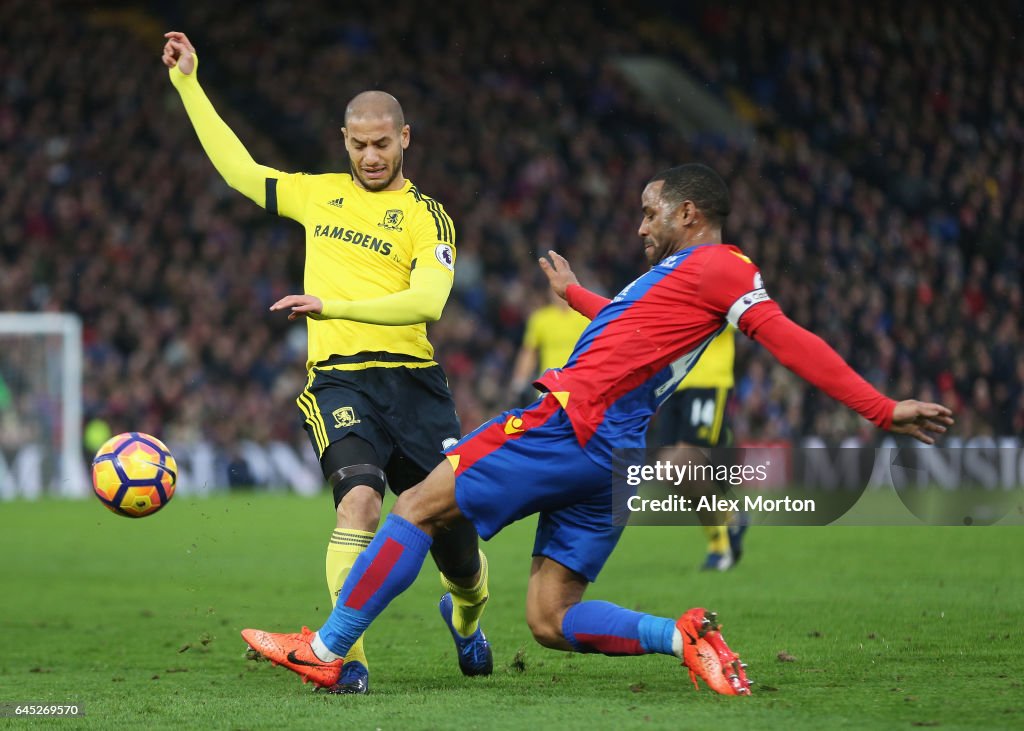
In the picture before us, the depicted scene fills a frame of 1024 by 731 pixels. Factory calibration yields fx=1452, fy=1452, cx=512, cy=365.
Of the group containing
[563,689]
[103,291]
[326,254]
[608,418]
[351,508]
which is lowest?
[563,689]

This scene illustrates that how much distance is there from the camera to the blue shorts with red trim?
16.7 ft

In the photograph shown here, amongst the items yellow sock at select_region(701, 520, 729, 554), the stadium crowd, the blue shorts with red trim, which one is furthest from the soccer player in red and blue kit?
the stadium crowd

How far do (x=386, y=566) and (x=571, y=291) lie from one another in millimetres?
1629

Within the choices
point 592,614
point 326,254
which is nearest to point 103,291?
point 326,254

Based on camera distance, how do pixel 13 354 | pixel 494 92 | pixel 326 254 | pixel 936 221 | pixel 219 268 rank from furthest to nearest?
pixel 494 92, pixel 219 268, pixel 936 221, pixel 13 354, pixel 326 254

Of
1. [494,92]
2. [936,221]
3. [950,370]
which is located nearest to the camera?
[950,370]

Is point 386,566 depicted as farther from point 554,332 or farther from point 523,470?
point 554,332

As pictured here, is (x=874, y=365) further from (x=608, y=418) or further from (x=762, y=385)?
(x=608, y=418)

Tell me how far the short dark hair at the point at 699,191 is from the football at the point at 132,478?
253 centimetres

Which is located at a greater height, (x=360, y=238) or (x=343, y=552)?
(x=360, y=238)

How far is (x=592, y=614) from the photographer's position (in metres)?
5.22

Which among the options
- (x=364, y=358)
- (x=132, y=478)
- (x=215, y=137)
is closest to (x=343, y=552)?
(x=364, y=358)

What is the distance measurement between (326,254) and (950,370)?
13627 millimetres

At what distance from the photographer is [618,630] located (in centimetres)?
514
